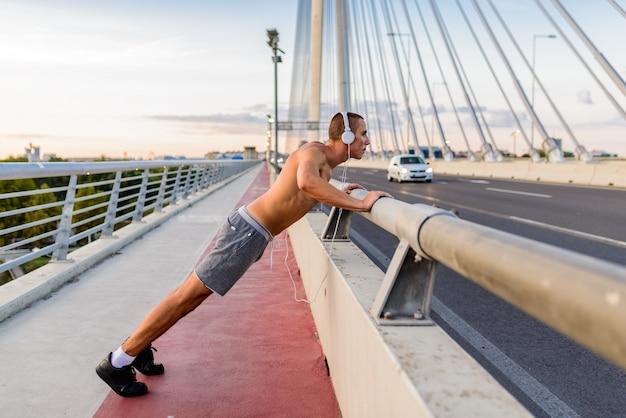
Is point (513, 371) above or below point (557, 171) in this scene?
below

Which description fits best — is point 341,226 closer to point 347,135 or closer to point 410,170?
point 347,135

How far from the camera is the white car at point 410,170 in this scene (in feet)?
88.7

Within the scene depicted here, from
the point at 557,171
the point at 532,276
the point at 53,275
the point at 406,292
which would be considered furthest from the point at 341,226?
the point at 557,171

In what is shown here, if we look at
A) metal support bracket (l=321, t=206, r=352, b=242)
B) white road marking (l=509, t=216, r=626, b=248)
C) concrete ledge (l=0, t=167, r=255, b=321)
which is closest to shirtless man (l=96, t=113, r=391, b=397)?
metal support bracket (l=321, t=206, r=352, b=242)

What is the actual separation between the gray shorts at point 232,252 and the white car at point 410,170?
2390 cm

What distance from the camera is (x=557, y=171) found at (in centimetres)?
2633

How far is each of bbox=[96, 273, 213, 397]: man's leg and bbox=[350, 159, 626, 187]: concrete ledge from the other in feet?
72.3

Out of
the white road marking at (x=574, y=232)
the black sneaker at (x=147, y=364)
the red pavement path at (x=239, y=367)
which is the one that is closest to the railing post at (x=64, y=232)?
the red pavement path at (x=239, y=367)

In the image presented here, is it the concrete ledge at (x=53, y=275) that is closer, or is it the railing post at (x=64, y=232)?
the concrete ledge at (x=53, y=275)

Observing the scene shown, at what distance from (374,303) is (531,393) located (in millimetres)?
1670

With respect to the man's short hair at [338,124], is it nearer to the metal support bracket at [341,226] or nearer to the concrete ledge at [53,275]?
the metal support bracket at [341,226]

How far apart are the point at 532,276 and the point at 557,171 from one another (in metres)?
27.5

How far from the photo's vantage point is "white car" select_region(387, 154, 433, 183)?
88.7ft

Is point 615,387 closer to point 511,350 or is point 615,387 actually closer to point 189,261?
point 511,350
